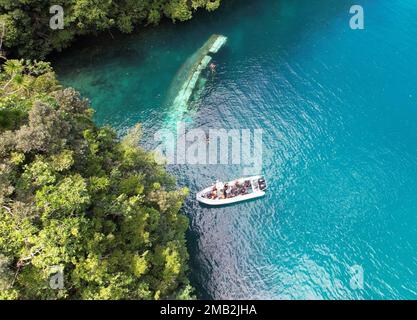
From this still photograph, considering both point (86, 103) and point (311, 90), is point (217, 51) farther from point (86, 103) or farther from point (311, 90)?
point (86, 103)

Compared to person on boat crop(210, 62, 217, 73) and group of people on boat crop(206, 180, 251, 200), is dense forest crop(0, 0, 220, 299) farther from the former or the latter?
person on boat crop(210, 62, 217, 73)

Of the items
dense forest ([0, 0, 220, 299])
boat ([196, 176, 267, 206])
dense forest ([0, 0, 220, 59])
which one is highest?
dense forest ([0, 0, 220, 59])

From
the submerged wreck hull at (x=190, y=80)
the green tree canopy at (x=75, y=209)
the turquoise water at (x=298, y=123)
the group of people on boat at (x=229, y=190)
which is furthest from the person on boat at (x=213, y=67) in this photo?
the green tree canopy at (x=75, y=209)

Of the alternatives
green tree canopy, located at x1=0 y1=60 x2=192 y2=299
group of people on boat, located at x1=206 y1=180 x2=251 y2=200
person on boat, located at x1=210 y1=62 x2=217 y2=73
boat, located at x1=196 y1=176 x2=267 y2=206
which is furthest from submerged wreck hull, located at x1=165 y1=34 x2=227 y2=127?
green tree canopy, located at x1=0 y1=60 x2=192 y2=299

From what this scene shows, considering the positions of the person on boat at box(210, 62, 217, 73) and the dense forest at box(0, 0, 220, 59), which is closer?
the dense forest at box(0, 0, 220, 59)
